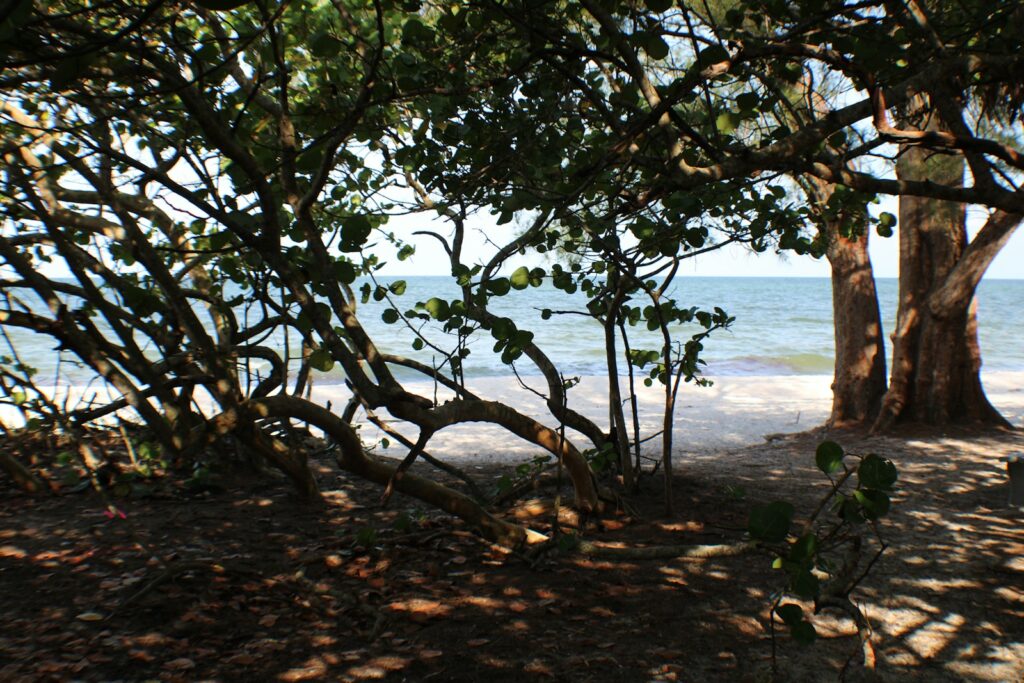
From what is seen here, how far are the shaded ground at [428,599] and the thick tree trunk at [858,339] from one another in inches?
165

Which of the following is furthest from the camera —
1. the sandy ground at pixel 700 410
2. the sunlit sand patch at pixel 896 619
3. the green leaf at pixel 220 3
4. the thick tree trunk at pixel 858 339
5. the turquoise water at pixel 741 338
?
the turquoise water at pixel 741 338

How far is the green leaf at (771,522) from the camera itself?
6.32ft

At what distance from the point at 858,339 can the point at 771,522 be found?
7362 millimetres

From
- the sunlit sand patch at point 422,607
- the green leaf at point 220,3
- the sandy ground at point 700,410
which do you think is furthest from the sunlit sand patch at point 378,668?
the sandy ground at point 700,410

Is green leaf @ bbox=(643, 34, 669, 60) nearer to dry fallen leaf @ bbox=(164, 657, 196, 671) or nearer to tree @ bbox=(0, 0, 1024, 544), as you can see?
tree @ bbox=(0, 0, 1024, 544)

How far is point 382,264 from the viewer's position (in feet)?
15.0

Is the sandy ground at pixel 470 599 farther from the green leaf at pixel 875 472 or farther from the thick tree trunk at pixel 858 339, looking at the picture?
the thick tree trunk at pixel 858 339

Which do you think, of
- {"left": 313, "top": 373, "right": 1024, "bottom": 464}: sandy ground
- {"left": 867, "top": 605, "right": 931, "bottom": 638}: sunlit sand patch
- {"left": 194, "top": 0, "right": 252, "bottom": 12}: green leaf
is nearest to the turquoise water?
{"left": 313, "top": 373, "right": 1024, "bottom": 464}: sandy ground

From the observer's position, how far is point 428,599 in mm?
3316

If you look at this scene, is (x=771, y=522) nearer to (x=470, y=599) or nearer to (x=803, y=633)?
(x=803, y=633)

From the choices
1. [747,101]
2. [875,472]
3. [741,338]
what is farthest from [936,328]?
[741,338]

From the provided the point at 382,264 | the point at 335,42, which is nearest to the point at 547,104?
the point at 335,42

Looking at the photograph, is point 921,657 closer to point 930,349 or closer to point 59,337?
point 59,337

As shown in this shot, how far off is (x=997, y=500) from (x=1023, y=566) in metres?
1.42
